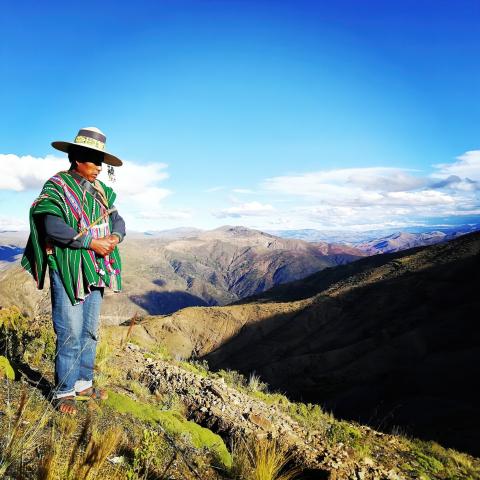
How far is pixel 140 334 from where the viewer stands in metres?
35.4

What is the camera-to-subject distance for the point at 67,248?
3059 millimetres

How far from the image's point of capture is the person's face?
10.7ft

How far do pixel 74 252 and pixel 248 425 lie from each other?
2.61 m

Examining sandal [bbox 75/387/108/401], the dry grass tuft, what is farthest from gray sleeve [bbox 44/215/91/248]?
the dry grass tuft

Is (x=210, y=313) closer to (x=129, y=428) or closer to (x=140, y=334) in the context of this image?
(x=140, y=334)

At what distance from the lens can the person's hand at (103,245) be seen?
10.3 ft

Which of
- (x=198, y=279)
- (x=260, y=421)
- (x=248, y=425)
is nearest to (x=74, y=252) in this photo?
(x=248, y=425)

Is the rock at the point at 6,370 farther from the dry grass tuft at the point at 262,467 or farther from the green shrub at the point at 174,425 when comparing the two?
the dry grass tuft at the point at 262,467

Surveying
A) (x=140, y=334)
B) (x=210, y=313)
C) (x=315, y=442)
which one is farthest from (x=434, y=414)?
(x=210, y=313)

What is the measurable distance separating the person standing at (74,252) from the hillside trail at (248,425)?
1.53 meters

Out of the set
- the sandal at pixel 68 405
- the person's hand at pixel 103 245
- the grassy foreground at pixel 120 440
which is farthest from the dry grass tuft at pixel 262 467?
the person's hand at pixel 103 245

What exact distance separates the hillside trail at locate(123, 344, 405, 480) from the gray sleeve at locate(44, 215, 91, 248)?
2.34 meters

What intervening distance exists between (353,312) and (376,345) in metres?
6.89

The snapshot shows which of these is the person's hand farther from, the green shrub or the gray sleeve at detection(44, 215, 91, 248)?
the green shrub
